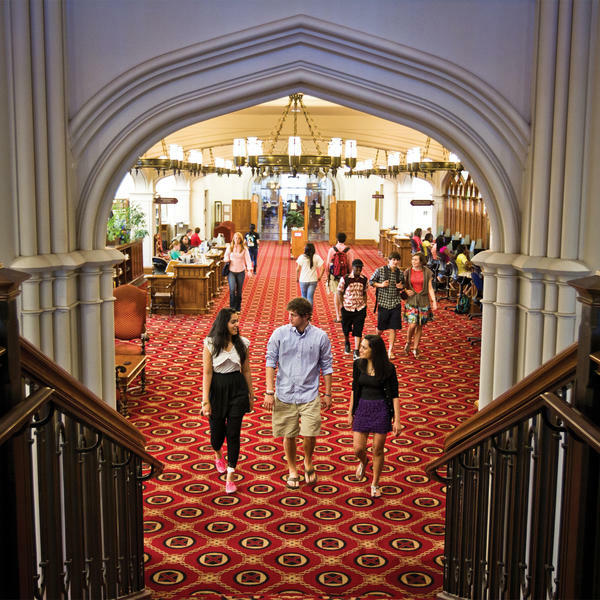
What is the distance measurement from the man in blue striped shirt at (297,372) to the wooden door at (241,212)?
90.4ft

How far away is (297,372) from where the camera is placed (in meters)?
5.69

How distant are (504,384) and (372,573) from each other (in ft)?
4.56

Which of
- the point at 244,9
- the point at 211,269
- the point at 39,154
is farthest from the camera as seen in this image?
the point at 211,269

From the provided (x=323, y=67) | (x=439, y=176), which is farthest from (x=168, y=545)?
(x=439, y=176)

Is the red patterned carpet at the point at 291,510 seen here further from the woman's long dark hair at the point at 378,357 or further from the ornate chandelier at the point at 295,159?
the ornate chandelier at the point at 295,159

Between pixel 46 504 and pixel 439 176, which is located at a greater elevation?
pixel 439 176

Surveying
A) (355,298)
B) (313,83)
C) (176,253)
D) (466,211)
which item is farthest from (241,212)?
(313,83)

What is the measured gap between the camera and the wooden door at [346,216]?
104ft

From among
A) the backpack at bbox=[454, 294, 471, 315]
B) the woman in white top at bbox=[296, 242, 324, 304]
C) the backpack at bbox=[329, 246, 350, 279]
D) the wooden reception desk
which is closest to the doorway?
the backpack at bbox=[454, 294, 471, 315]

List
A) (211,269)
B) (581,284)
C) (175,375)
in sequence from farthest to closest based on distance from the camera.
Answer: (211,269)
(175,375)
(581,284)

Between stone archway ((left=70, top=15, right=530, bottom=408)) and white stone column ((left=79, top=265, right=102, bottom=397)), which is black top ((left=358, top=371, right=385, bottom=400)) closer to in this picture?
stone archway ((left=70, top=15, right=530, bottom=408))

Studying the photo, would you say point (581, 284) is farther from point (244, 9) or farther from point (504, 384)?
point (244, 9)

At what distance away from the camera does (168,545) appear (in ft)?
16.5

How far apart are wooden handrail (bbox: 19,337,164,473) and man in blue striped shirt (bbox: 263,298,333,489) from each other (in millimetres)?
1986
